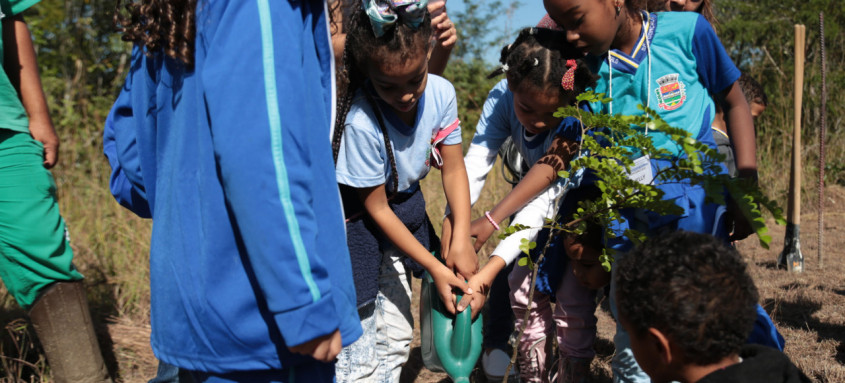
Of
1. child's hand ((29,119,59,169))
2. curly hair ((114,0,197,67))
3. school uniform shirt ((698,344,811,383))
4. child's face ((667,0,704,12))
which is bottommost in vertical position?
school uniform shirt ((698,344,811,383))

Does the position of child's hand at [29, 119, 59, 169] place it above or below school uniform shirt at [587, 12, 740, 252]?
above

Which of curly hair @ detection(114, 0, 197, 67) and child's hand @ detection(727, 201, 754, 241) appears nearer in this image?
curly hair @ detection(114, 0, 197, 67)

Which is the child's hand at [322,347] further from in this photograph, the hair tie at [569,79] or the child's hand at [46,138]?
the child's hand at [46,138]

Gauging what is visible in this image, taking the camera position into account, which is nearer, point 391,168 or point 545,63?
point 391,168

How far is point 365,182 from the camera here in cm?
215

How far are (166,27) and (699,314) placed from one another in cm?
131

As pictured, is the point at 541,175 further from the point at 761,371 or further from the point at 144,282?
the point at 144,282

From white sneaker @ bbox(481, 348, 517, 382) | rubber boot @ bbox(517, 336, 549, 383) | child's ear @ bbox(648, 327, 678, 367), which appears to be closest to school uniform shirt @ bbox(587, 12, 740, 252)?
child's ear @ bbox(648, 327, 678, 367)

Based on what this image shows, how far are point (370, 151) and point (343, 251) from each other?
0.69m

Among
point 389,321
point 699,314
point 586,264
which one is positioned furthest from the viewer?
point 586,264

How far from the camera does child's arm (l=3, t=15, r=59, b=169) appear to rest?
9.02 feet

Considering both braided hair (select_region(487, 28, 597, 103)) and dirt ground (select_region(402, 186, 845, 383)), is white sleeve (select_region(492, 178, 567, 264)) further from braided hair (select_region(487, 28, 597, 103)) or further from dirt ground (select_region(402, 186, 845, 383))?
dirt ground (select_region(402, 186, 845, 383))

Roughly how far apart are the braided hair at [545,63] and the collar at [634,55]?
10cm

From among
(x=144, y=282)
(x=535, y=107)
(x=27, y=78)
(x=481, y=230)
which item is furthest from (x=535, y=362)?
(x=144, y=282)
